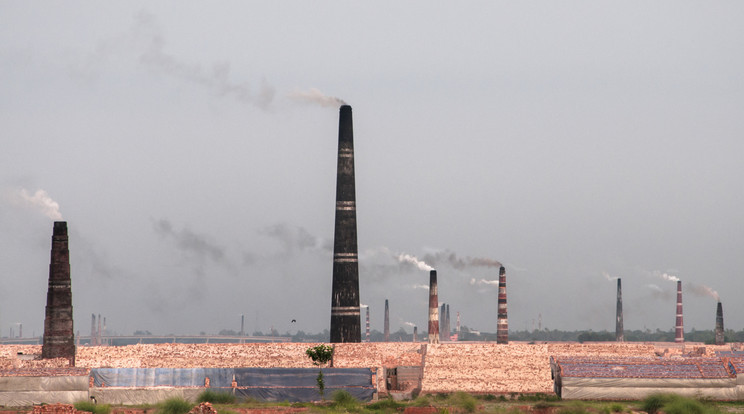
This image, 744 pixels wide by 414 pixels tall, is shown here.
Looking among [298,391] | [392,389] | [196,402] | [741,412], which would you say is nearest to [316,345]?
[392,389]

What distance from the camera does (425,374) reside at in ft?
164

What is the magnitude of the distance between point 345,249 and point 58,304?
620 inches

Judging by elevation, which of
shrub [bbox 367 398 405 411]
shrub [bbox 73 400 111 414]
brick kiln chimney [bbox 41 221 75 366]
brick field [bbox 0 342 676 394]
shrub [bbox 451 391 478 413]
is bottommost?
shrub [bbox 73 400 111 414]

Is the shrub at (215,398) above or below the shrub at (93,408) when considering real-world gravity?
above

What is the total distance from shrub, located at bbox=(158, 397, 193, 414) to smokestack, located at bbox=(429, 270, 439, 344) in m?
39.6

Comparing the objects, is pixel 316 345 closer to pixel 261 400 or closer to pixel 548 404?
pixel 261 400

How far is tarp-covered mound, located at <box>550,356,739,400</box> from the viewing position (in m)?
47.0

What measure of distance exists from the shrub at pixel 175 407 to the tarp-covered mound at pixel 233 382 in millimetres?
3782

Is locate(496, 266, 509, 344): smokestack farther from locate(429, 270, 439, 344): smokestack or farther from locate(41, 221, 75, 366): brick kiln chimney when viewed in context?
locate(41, 221, 75, 366): brick kiln chimney

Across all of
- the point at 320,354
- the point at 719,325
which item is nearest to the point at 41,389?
the point at 320,354

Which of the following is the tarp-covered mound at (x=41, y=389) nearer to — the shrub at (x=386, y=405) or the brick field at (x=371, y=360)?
the brick field at (x=371, y=360)

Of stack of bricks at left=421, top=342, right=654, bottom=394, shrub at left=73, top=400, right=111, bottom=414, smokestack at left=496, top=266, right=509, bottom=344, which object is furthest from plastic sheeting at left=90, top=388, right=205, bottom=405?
smokestack at left=496, top=266, right=509, bottom=344

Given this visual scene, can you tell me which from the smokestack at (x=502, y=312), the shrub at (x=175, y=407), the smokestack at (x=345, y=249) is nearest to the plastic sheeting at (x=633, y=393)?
the smokestack at (x=345, y=249)

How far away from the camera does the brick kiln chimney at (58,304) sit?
49.8m
